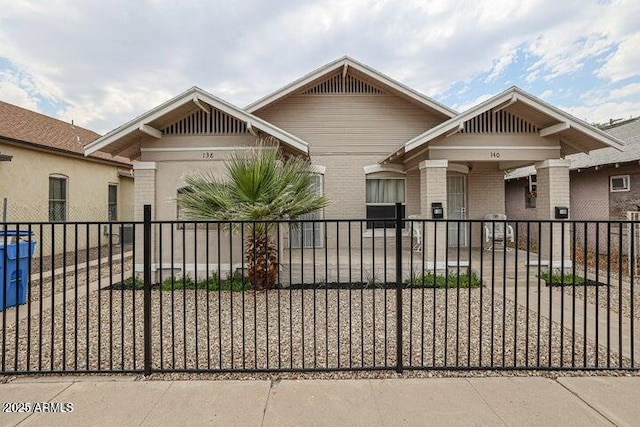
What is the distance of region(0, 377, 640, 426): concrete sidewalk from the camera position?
8.09 feet

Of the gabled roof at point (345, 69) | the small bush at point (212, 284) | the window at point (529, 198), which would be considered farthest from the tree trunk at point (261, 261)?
the window at point (529, 198)

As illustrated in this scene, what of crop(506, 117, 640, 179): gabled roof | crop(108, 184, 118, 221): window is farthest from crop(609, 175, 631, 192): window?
crop(108, 184, 118, 221): window

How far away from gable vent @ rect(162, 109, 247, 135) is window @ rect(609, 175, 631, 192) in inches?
499

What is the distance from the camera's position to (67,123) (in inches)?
592

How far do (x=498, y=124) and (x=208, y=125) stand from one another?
700cm

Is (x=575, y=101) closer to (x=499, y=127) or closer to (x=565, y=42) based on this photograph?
(x=565, y=42)

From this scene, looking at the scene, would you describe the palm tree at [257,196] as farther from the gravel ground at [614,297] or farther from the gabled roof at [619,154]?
the gabled roof at [619,154]

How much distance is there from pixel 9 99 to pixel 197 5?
11223mm

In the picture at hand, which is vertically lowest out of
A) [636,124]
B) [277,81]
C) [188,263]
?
[188,263]

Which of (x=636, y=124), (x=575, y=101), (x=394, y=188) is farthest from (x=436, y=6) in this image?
(x=575, y=101)

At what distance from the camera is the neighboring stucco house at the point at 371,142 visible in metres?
7.11

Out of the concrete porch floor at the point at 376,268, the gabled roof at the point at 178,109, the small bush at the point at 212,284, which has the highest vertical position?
the gabled roof at the point at 178,109

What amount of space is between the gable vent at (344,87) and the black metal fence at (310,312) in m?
4.11

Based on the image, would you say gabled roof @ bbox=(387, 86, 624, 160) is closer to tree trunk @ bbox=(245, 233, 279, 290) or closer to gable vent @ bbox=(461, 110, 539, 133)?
gable vent @ bbox=(461, 110, 539, 133)
